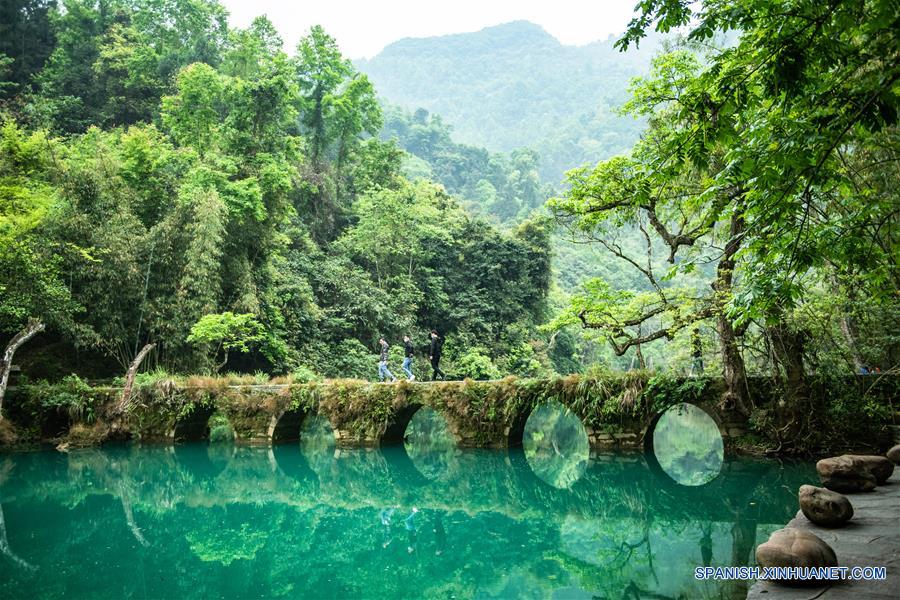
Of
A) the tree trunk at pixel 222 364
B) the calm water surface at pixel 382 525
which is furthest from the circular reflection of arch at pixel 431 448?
the tree trunk at pixel 222 364

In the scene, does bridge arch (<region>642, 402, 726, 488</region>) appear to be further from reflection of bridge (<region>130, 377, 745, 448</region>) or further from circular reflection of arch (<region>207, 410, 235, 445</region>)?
circular reflection of arch (<region>207, 410, 235, 445</region>)

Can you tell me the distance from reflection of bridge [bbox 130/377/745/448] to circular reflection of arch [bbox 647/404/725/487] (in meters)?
1.02

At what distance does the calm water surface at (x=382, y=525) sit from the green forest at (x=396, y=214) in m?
2.93

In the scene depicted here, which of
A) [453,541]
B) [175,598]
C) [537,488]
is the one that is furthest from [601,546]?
[175,598]

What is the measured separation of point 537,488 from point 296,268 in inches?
656

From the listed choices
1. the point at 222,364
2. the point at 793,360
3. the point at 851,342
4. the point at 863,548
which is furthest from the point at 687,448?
the point at 863,548

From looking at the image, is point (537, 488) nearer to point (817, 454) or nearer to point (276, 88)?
point (817, 454)

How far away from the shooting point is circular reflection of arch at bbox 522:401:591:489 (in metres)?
13.6

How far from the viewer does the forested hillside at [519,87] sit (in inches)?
3164

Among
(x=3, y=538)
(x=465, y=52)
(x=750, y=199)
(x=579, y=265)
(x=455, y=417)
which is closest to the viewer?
(x=750, y=199)

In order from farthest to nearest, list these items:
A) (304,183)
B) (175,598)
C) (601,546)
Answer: (304,183) → (601,546) → (175,598)

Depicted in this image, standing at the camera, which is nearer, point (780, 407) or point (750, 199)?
point (750, 199)

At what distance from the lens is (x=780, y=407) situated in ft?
39.8

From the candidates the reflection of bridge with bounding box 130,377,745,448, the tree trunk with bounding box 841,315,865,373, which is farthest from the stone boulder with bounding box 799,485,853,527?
the tree trunk with bounding box 841,315,865,373
